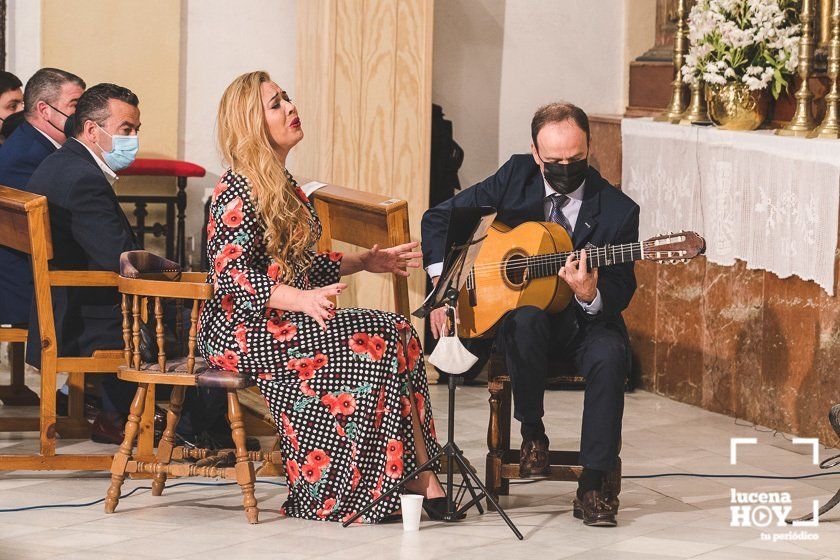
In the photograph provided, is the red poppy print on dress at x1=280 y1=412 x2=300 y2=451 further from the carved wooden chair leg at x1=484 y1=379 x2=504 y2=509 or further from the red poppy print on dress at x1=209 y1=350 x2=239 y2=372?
the carved wooden chair leg at x1=484 y1=379 x2=504 y2=509

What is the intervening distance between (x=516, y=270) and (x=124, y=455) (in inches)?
57.5

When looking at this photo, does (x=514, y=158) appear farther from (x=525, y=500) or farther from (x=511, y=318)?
(x=525, y=500)

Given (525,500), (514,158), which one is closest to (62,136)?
(514,158)

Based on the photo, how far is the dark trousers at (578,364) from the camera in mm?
4363

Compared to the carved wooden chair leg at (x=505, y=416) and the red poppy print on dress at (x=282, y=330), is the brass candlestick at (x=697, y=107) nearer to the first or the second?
the carved wooden chair leg at (x=505, y=416)

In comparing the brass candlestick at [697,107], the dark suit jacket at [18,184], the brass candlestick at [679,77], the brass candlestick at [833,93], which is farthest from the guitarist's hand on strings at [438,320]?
the brass candlestick at [679,77]

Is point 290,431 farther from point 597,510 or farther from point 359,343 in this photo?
point 597,510

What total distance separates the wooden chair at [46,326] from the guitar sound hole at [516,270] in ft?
4.75

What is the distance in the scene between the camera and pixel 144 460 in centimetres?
483

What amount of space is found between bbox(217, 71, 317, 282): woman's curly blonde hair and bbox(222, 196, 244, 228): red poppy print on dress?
58 millimetres

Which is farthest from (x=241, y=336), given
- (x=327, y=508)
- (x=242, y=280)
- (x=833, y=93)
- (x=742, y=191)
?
(x=833, y=93)

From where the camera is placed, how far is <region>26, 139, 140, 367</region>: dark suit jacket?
5156 millimetres

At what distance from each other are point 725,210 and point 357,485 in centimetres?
263

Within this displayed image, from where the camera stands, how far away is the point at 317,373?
4.41 meters
